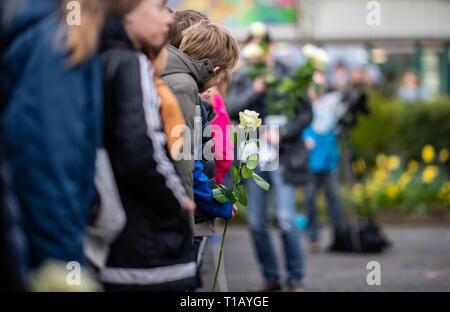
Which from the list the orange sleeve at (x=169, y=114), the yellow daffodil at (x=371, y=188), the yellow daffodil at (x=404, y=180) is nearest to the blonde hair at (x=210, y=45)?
the orange sleeve at (x=169, y=114)

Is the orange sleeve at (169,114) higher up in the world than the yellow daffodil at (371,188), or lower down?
higher up

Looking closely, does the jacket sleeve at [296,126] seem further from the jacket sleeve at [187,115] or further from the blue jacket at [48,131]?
the blue jacket at [48,131]

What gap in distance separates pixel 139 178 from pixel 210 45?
1442 millimetres

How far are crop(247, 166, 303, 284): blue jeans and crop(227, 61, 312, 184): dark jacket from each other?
0.41ft

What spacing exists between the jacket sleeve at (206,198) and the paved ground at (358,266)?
4.22 ft

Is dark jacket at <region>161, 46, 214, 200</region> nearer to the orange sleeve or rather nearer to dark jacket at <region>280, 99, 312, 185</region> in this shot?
the orange sleeve

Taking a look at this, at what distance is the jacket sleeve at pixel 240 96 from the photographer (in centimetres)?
626

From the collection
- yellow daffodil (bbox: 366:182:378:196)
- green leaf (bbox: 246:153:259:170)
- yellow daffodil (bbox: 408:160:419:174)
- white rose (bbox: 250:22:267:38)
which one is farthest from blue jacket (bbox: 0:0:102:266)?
yellow daffodil (bbox: 408:160:419:174)

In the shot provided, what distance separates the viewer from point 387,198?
11.4 metres

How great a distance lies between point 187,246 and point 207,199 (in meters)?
0.78

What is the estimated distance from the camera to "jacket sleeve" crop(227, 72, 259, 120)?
626cm

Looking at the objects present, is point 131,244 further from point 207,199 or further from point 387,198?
point 387,198

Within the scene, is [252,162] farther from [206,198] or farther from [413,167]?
[413,167]
